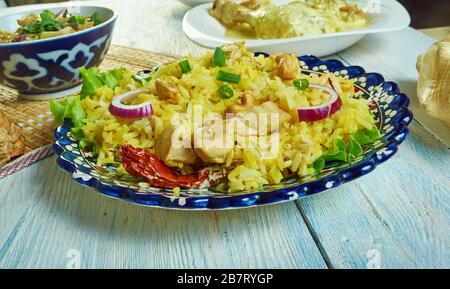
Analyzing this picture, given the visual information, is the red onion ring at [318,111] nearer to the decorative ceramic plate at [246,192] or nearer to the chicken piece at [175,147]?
the decorative ceramic plate at [246,192]

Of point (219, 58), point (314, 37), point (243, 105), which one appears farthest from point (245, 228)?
point (314, 37)

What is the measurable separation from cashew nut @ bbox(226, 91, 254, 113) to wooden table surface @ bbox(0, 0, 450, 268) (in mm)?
290

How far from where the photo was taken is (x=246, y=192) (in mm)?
1085

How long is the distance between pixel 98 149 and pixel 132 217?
27 centimetres

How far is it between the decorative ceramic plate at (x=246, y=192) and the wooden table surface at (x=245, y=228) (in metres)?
0.11

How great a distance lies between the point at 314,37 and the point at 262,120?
40.2 inches

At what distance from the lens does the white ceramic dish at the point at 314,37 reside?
2.14 m

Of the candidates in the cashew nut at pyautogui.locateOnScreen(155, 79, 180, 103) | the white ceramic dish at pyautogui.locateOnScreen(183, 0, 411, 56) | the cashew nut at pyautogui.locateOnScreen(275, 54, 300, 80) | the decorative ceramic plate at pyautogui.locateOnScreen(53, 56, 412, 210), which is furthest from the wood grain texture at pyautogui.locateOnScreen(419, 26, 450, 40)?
the cashew nut at pyautogui.locateOnScreen(155, 79, 180, 103)

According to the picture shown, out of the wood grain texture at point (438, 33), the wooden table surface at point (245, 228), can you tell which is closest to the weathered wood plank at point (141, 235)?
the wooden table surface at point (245, 228)

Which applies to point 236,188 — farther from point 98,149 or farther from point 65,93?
point 65,93

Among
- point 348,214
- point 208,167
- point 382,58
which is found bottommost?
point 382,58

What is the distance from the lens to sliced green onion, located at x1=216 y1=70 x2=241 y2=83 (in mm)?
1400

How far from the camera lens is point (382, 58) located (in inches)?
90.0
